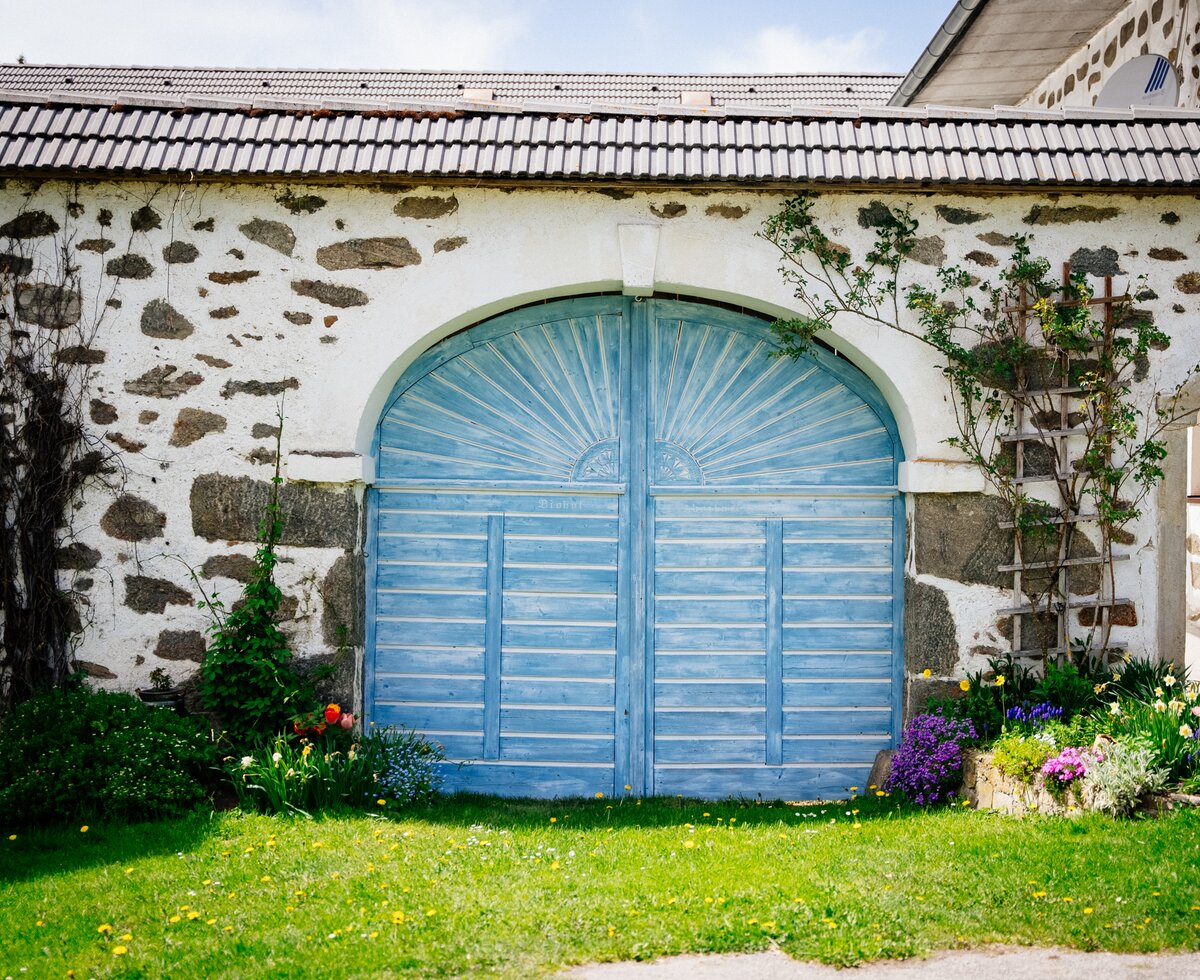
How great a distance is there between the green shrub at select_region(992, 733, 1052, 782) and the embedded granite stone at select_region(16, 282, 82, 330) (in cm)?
500

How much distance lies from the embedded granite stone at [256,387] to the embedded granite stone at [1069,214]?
3.90 metres

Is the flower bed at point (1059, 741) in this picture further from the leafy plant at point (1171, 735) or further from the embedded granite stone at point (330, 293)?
the embedded granite stone at point (330, 293)

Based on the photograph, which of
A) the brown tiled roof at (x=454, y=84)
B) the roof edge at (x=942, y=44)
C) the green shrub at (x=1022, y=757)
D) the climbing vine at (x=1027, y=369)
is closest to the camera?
the green shrub at (x=1022, y=757)

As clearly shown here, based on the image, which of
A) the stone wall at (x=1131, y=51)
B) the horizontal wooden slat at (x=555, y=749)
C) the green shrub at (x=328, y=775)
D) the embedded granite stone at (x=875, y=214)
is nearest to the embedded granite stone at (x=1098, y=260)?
the embedded granite stone at (x=875, y=214)

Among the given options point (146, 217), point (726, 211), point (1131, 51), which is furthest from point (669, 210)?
point (1131, 51)

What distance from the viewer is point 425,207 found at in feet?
17.6

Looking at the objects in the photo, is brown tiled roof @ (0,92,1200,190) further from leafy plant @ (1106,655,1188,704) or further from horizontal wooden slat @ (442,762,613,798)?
horizontal wooden slat @ (442,762,613,798)

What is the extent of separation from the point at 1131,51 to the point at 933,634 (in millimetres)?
4805

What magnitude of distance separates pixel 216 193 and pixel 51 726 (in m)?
2.74

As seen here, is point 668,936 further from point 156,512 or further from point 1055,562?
point 156,512

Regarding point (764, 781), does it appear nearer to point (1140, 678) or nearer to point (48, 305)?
point (1140, 678)

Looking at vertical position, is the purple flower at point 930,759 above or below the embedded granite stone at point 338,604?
below

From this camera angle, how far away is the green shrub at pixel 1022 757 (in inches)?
178

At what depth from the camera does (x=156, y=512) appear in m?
5.30
